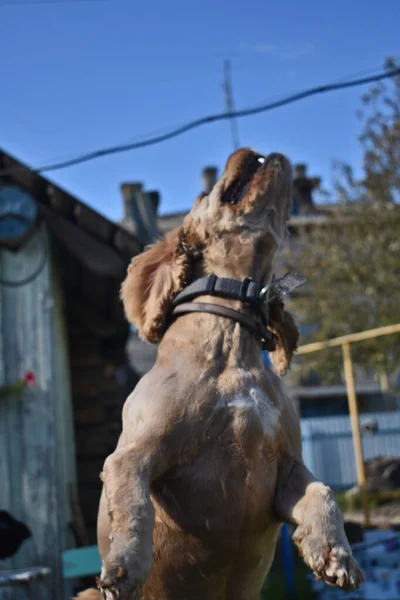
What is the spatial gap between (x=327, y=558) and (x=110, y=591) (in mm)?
651

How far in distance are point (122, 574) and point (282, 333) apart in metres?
1.39

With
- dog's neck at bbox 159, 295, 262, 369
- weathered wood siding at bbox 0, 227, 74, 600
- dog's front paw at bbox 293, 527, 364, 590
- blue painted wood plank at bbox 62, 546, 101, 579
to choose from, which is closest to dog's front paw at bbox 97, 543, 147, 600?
dog's front paw at bbox 293, 527, 364, 590

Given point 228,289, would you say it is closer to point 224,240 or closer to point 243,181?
point 224,240

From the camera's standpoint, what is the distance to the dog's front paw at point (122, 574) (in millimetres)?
2295

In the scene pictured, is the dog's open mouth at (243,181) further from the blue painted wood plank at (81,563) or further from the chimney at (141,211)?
the chimney at (141,211)

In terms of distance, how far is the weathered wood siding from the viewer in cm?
670

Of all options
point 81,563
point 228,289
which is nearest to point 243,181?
point 228,289

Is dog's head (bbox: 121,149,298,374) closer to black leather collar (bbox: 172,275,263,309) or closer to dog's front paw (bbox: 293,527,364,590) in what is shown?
black leather collar (bbox: 172,275,263,309)

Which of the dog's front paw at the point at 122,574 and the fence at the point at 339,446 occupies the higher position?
the dog's front paw at the point at 122,574

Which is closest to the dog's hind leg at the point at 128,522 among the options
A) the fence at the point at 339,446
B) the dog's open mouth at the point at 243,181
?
the dog's open mouth at the point at 243,181

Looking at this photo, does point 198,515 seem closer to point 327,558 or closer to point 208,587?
point 208,587

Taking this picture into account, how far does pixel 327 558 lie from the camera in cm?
252

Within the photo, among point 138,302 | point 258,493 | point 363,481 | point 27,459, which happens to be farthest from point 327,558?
point 363,481

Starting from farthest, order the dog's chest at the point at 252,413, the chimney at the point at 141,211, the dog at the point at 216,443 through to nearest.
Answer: the chimney at the point at 141,211
the dog's chest at the point at 252,413
the dog at the point at 216,443
